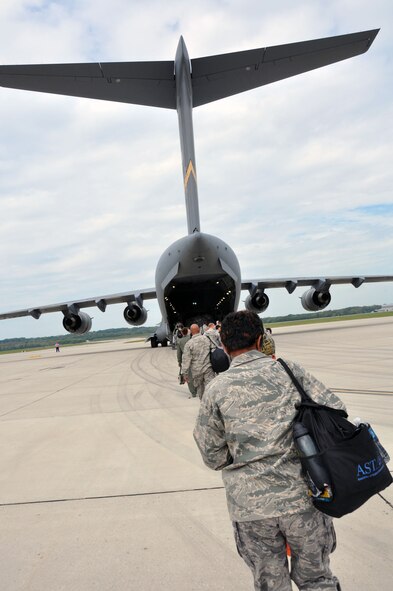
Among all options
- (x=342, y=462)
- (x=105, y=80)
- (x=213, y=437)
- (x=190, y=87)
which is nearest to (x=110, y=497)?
(x=213, y=437)

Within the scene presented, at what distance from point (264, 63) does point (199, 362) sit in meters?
9.97

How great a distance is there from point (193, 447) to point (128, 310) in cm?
1880

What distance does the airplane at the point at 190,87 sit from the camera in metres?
11.4

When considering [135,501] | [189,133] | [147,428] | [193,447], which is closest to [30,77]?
[189,133]

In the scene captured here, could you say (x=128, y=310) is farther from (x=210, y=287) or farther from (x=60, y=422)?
(x=60, y=422)

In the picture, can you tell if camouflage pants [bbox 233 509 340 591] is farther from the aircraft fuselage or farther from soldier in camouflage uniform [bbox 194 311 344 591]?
the aircraft fuselage

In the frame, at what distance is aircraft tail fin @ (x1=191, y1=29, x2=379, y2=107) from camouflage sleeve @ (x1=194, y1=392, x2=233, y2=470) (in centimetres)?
1140

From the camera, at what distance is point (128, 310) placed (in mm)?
23328

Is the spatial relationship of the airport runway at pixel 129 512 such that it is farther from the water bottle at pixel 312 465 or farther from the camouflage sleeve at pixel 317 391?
the camouflage sleeve at pixel 317 391

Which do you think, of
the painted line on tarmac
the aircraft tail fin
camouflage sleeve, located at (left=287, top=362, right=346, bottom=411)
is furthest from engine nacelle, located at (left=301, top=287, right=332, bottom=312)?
camouflage sleeve, located at (left=287, top=362, right=346, bottom=411)

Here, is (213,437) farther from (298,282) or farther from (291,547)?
(298,282)

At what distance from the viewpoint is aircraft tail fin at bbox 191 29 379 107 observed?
36.1 feet

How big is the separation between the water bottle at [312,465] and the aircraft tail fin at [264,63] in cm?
1147

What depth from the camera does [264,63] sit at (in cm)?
1237
